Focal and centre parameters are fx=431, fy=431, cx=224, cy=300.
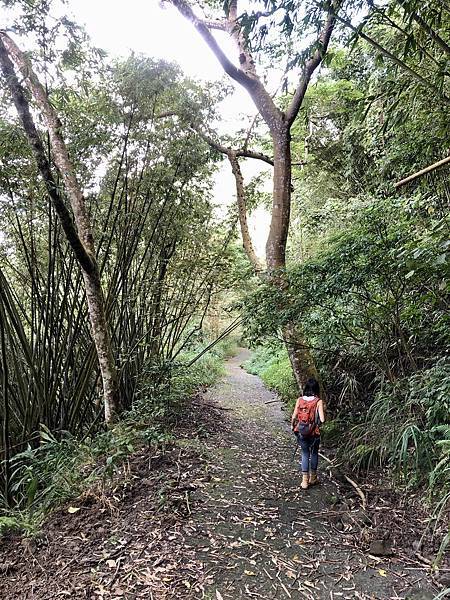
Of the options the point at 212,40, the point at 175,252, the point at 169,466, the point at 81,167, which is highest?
the point at 212,40

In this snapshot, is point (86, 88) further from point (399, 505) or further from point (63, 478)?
point (399, 505)

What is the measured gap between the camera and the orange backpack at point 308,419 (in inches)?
137

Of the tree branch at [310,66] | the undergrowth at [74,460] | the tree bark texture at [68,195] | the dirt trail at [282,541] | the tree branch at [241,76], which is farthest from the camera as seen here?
the tree branch at [241,76]

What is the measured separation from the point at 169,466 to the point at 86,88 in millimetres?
3626

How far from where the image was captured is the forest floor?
2.33 metres

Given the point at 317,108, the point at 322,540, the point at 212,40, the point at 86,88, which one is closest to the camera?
the point at 322,540

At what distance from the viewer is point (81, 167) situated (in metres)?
4.30

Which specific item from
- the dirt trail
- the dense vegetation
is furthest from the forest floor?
the dense vegetation

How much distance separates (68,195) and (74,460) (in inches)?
92.8

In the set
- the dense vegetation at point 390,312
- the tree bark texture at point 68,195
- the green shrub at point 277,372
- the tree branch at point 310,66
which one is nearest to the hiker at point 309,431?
the dense vegetation at point 390,312

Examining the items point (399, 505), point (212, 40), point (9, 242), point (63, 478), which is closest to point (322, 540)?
point (399, 505)

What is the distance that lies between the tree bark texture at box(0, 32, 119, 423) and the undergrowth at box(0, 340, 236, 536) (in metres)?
0.37

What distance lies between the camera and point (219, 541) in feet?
8.98

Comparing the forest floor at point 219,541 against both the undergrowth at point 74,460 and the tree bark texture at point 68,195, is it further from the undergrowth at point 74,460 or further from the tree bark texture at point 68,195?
the tree bark texture at point 68,195
